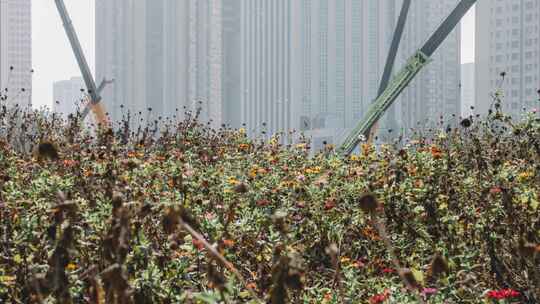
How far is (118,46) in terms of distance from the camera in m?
58.0

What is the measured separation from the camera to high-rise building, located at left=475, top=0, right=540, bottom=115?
5700cm

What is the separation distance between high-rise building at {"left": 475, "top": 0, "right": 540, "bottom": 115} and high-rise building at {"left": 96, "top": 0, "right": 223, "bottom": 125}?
19224 millimetres

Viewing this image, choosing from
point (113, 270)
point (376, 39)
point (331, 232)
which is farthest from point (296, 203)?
point (376, 39)

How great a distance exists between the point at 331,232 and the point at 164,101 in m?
53.5

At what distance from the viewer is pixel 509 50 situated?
2339 inches

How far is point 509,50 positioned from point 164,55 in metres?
25.2

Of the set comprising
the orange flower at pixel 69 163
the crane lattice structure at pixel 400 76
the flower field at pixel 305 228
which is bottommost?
the flower field at pixel 305 228

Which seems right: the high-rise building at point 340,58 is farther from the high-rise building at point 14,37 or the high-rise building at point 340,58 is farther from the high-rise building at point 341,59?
the high-rise building at point 14,37

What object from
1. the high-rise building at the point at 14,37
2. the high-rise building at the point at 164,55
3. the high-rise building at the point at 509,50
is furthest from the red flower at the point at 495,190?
the high-rise building at the point at 14,37

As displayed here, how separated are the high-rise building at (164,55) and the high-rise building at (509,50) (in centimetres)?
1922

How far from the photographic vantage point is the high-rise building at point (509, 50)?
5700 cm

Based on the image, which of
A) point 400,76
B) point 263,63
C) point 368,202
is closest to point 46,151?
point 368,202

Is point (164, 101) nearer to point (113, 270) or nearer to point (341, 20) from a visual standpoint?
point (341, 20)

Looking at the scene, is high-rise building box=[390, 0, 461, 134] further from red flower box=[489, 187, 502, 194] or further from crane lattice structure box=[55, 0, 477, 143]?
red flower box=[489, 187, 502, 194]
